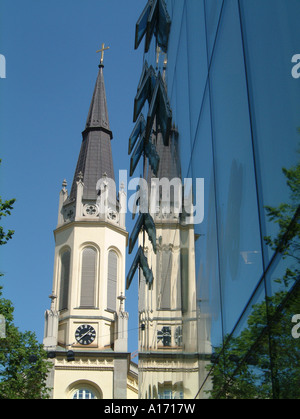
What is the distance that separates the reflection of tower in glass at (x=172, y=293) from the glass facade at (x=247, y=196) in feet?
2.46

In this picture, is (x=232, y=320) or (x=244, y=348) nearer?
(x=244, y=348)

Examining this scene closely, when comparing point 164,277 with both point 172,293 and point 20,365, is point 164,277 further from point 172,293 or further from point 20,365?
point 20,365

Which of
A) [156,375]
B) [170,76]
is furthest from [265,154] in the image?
[156,375]

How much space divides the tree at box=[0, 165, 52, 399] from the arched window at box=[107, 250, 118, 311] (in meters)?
22.3

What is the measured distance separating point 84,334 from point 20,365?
25.5 metres

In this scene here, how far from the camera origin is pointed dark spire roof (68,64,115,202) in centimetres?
6306

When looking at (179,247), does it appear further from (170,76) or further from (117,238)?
(117,238)

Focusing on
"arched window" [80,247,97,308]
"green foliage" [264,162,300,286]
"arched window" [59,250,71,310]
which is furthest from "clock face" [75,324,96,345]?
"green foliage" [264,162,300,286]

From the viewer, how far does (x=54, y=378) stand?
54031mm

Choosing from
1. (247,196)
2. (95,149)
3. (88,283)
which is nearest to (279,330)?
(247,196)

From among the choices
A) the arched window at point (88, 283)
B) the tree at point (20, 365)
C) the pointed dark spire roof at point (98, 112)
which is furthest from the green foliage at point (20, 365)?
the pointed dark spire roof at point (98, 112)

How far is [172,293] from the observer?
15164mm

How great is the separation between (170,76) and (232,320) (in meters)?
9.51

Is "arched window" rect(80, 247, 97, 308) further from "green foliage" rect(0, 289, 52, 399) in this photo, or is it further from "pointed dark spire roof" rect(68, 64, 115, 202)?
"green foliage" rect(0, 289, 52, 399)
